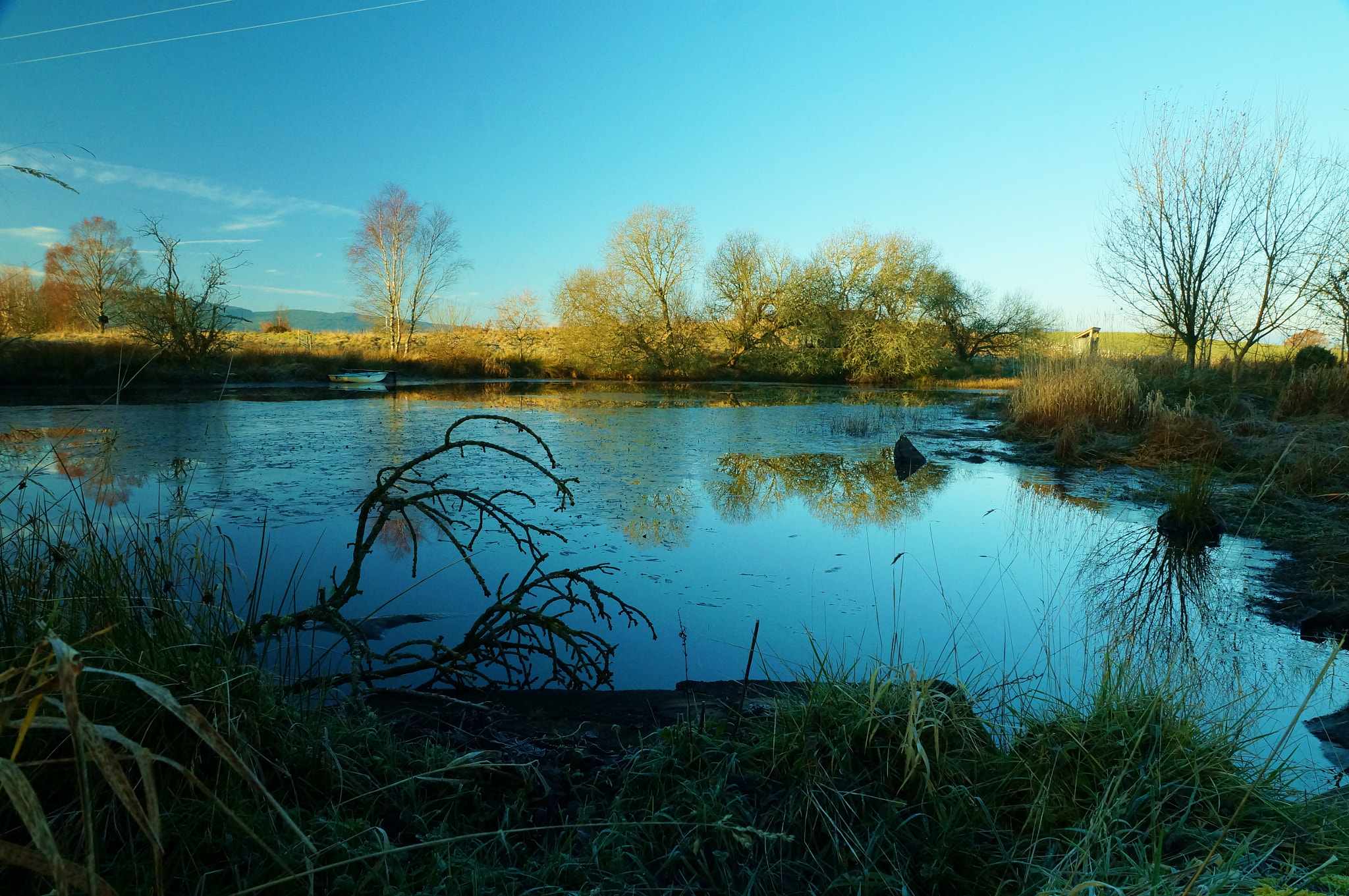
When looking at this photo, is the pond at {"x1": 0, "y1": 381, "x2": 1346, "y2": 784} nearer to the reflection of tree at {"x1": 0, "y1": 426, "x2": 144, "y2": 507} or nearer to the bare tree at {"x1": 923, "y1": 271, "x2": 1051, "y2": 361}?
the reflection of tree at {"x1": 0, "y1": 426, "x2": 144, "y2": 507}

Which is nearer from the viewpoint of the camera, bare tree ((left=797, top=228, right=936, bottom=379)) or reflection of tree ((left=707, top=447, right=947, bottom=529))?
reflection of tree ((left=707, top=447, right=947, bottom=529))

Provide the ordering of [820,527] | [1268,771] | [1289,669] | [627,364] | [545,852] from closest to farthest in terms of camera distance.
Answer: [545,852] → [1268,771] → [1289,669] → [820,527] → [627,364]

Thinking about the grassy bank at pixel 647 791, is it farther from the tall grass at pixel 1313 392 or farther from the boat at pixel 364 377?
the boat at pixel 364 377

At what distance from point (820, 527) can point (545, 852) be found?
3.85 meters

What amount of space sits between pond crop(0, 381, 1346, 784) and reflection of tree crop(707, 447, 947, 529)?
0.04m

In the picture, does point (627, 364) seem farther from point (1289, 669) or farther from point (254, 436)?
point (1289, 669)

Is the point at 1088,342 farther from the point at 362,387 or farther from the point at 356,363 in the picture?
the point at 356,363

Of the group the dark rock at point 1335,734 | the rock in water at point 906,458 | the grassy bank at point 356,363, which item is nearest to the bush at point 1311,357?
the rock in water at point 906,458

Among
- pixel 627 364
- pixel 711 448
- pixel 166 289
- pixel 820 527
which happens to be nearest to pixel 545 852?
pixel 820 527

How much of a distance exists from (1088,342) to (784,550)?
12.7 meters

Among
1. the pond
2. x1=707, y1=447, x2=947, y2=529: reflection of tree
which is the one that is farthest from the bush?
x1=707, y1=447, x2=947, y2=529: reflection of tree

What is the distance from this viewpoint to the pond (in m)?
2.97

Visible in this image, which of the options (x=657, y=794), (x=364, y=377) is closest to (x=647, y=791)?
(x=657, y=794)

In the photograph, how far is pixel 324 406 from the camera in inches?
556
